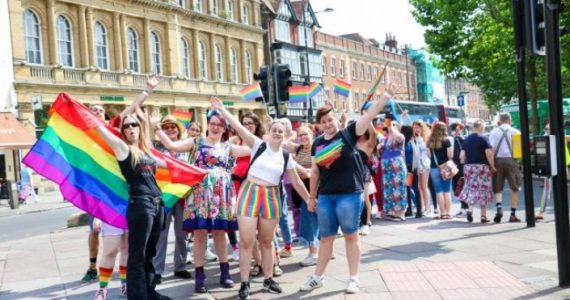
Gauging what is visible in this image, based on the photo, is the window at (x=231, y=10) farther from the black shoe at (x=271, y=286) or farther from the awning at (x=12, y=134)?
the black shoe at (x=271, y=286)

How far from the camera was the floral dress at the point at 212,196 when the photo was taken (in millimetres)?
6414

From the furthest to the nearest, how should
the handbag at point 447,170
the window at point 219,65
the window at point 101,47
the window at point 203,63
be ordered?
1. the window at point 219,65
2. the window at point 203,63
3. the window at point 101,47
4. the handbag at point 447,170

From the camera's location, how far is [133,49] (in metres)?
37.6

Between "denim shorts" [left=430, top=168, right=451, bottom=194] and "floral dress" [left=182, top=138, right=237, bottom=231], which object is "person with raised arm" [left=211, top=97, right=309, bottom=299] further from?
"denim shorts" [left=430, top=168, right=451, bottom=194]

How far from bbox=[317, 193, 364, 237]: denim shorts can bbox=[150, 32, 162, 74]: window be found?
33967 mm

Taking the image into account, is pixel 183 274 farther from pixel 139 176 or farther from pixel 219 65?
pixel 219 65

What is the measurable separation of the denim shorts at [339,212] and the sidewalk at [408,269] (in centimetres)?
64

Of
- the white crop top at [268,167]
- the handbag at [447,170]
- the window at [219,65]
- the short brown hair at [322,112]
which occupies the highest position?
the window at [219,65]

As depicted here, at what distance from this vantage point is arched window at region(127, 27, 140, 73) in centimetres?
3728

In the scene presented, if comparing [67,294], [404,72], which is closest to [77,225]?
[67,294]

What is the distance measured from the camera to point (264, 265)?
6.48 meters

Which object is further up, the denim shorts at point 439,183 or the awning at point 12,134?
the awning at point 12,134

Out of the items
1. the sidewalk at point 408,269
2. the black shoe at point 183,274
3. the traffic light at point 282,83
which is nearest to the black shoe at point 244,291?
the sidewalk at point 408,269

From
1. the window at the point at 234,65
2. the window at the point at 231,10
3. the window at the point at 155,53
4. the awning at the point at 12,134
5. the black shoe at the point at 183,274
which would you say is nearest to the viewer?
the black shoe at the point at 183,274
